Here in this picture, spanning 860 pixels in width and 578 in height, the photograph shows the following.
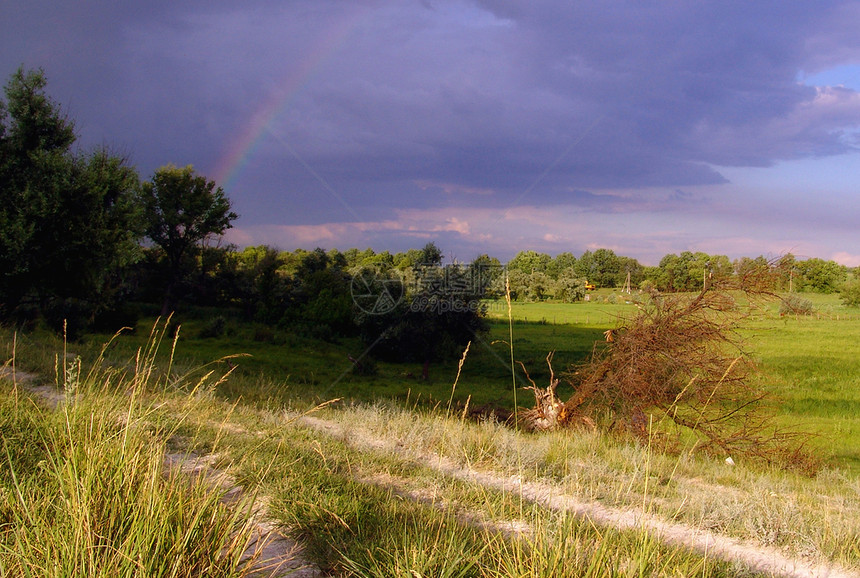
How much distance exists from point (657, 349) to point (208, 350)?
95.1 feet

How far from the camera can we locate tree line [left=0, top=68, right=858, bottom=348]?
19594 mm

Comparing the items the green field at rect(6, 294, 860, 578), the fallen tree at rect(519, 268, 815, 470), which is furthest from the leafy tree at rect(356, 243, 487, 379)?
A: the fallen tree at rect(519, 268, 815, 470)

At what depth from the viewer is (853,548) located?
482 cm

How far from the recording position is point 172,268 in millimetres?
47656

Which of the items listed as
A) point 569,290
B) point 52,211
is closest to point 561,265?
point 569,290

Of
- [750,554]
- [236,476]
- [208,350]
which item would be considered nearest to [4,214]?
[208,350]

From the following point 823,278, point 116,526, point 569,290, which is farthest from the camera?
point 823,278

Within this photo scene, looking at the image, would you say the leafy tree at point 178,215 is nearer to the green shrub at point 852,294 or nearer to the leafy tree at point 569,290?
the leafy tree at point 569,290

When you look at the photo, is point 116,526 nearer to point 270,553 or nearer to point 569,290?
point 270,553

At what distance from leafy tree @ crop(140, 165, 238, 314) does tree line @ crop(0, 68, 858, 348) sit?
0.35ft

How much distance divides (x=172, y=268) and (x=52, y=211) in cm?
2947

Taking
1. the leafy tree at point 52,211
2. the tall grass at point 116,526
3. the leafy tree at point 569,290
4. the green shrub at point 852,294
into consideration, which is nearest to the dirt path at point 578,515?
the tall grass at point 116,526

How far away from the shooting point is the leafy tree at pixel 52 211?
63.1 ft

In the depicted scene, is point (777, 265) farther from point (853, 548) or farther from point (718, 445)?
point (853, 548)
